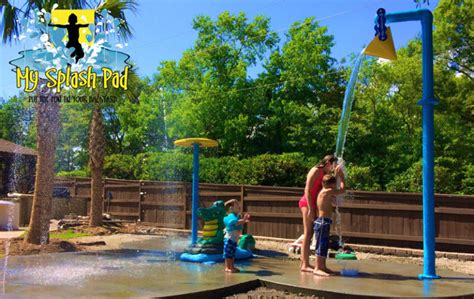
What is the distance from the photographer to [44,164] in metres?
10.5

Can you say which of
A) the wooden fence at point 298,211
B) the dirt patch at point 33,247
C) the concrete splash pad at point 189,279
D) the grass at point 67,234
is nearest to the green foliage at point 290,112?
the wooden fence at point 298,211

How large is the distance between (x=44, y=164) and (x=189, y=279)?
5.03 m

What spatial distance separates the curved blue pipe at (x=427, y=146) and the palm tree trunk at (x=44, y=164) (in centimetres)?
711

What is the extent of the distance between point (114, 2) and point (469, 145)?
14522 mm

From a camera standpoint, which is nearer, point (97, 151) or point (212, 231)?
Answer: point (212, 231)

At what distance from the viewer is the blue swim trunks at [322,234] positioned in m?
7.33

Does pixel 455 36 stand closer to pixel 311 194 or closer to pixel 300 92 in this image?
pixel 300 92

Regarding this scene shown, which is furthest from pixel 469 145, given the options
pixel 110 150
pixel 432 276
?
pixel 110 150

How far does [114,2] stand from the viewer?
11586 millimetres

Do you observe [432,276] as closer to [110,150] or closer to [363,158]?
[363,158]

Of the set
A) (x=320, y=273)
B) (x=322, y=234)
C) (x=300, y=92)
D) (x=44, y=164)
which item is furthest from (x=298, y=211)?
(x=300, y=92)

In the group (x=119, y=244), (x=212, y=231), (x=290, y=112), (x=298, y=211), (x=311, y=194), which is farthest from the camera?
(x=290, y=112)

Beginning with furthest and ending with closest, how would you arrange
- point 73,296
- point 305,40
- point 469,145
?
1. point 305,40
2. point 469,145
3. point 73,296

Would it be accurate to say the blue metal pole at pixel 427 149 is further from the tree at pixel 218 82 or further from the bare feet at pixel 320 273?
the tree at pixel 218 82
